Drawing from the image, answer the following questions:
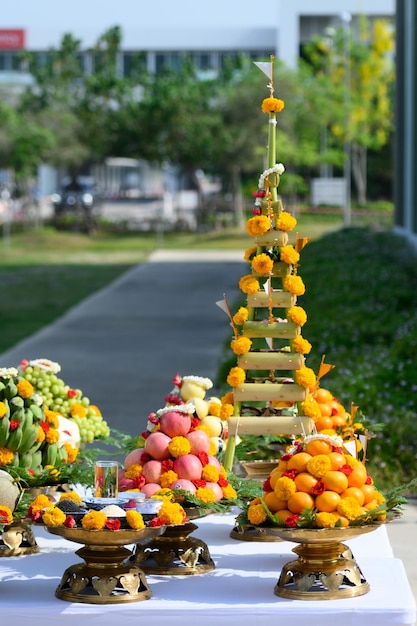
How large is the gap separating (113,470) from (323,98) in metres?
47.6

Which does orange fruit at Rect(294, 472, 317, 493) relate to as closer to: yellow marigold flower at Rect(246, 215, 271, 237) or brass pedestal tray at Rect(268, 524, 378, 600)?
brass pedestal tray at Rect(268, 524, 378, 600)

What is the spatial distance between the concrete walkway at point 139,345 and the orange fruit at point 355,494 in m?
1.43

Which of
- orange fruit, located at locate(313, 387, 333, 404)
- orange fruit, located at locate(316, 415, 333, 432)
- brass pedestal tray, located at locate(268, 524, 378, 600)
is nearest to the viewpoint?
brass pedestal tray, located at locate(268, 524, 378, 600)

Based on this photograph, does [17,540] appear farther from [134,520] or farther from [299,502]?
[299,502]

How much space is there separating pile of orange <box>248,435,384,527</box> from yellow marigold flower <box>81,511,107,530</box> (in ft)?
1.83

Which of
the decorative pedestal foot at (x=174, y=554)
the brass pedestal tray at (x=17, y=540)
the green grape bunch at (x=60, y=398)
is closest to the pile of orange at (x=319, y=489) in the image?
the decorative pedestal foot at (x=174, y=554)

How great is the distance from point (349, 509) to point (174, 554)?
756 mm

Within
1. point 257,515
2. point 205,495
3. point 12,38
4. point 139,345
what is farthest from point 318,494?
point 12,38

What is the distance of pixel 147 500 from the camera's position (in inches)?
200

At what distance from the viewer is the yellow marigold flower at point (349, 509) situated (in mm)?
4895

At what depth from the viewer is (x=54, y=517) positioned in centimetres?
484

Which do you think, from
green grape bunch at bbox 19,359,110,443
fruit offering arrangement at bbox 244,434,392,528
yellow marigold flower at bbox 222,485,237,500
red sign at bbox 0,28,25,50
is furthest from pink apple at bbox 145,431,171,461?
red sign at bbox 0,28,25,50

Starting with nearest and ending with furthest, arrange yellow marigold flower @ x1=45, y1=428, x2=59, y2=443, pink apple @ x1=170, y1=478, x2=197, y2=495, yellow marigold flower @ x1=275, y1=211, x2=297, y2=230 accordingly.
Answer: pink apple @ x1=170, y1=478, x2=197, y2=495 < yellow marigold flower @ x1=275, y1=211, x2=297, y2=230 < yellow marigold flower @ x1=45, y1=428, x2=59, y2=443

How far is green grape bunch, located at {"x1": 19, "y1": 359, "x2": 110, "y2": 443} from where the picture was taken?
6895 mm
